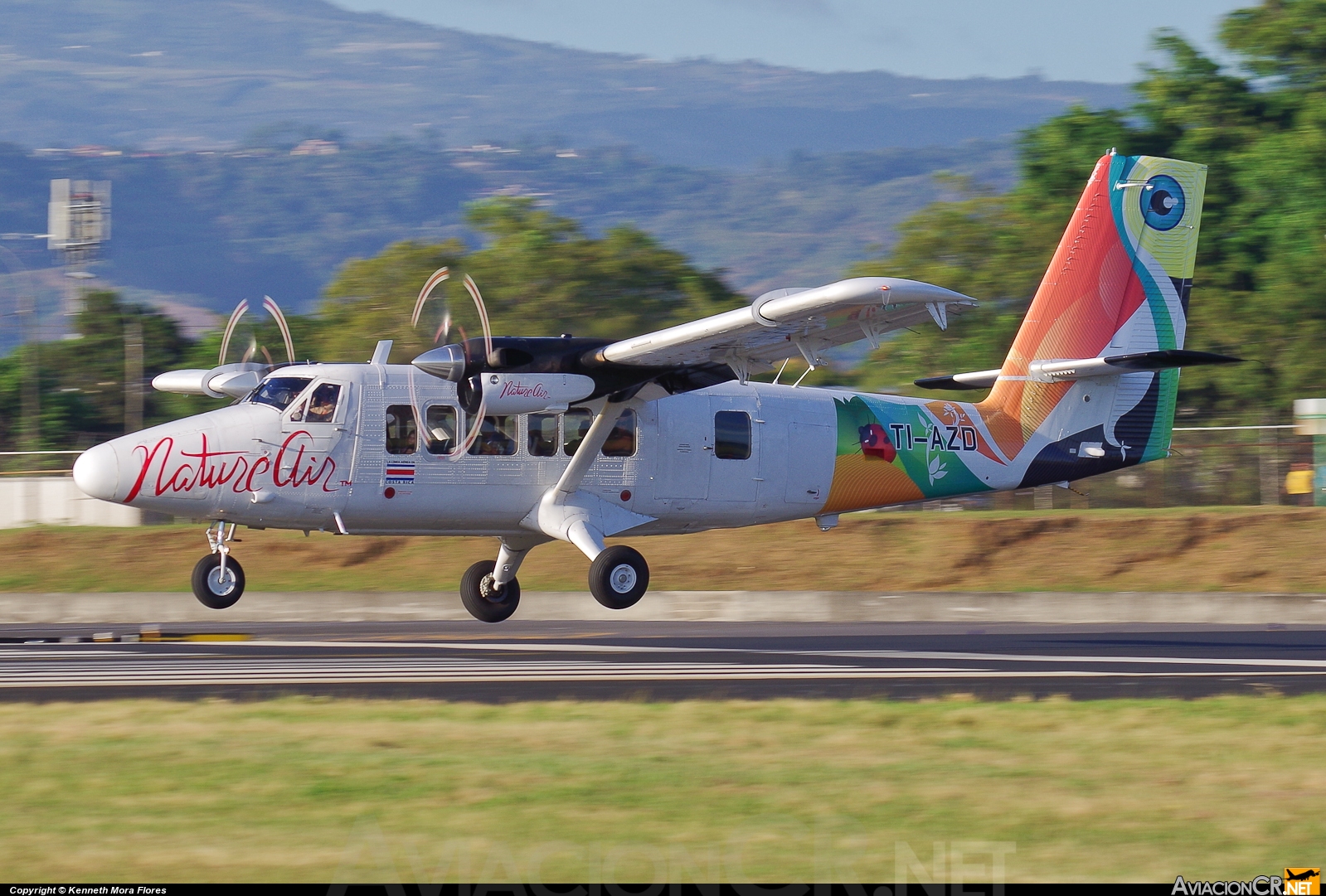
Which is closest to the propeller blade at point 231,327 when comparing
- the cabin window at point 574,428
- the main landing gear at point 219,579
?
the main landing gear at point 219,579

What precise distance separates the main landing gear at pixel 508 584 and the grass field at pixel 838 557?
175 inches

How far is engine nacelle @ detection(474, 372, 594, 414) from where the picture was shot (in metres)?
15.8

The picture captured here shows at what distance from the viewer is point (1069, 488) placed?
65.5 ft

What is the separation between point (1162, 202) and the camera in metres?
19.6

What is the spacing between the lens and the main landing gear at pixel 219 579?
52.3ft

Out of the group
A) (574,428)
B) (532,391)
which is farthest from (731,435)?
(532,391)

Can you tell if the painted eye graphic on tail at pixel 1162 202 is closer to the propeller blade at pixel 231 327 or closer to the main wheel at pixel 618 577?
the main wheel at pixel 618 577

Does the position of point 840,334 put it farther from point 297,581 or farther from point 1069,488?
point 297,581

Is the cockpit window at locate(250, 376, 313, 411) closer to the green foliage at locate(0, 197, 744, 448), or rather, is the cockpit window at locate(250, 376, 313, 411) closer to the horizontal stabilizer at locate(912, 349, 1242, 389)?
the horizontal stabilizer at locate(912, 349, 1242, 389)

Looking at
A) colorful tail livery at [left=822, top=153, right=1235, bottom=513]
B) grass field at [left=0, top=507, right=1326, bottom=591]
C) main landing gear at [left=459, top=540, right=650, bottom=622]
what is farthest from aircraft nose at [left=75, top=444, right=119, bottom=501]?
colorful tail livery at [left=822, top=153, right=1235, bottom=513]

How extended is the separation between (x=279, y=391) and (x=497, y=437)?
2537mm

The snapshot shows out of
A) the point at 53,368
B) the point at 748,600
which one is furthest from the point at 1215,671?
the point at 53,368

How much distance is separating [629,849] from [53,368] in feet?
144

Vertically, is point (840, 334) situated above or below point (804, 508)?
above
